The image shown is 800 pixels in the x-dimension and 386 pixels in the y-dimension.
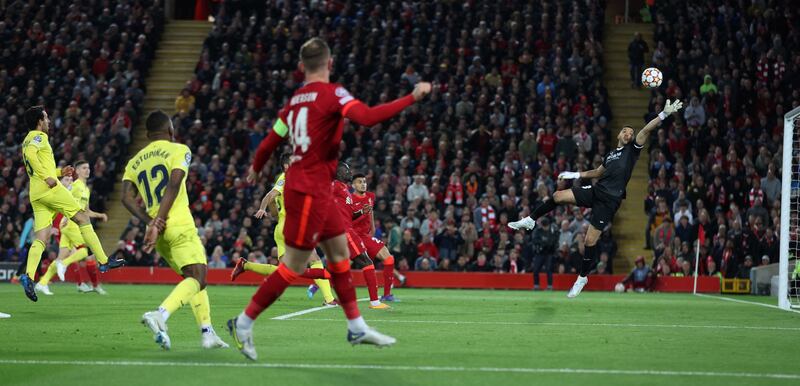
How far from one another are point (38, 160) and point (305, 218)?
24.3ft

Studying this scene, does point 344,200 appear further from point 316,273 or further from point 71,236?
point 71,236

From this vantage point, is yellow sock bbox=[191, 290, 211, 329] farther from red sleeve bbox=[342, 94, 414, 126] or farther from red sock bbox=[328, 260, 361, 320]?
red sleeve bbox=[342, 94, 414, 126]

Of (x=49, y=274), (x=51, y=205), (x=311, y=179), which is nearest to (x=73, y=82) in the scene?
(x=49, y=274)

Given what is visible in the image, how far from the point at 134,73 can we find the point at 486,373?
26.5 meters

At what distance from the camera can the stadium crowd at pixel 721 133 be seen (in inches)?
958

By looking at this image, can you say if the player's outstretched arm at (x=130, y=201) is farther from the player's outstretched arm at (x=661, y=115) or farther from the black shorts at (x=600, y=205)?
the black shorts at (x=600, y=205)

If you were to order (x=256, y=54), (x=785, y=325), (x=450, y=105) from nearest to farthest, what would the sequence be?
(x=785, y=325) < (x=450, y=105) < (x=256, y=54)

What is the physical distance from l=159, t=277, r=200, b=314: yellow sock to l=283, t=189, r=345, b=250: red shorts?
4.25 feet

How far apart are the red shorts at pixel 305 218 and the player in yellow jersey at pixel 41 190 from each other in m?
6.47

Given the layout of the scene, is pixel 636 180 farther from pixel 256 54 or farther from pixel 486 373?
pixel 486 373

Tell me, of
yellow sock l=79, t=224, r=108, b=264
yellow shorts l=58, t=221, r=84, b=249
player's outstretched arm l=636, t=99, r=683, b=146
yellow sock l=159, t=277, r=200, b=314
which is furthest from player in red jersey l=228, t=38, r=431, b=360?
yellow shorts l=58, t=221, r=84, b=249

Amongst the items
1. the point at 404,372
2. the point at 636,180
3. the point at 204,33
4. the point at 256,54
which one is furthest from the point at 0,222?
the point at 404,372

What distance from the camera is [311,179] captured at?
779cm

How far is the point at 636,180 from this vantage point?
28672 mm
